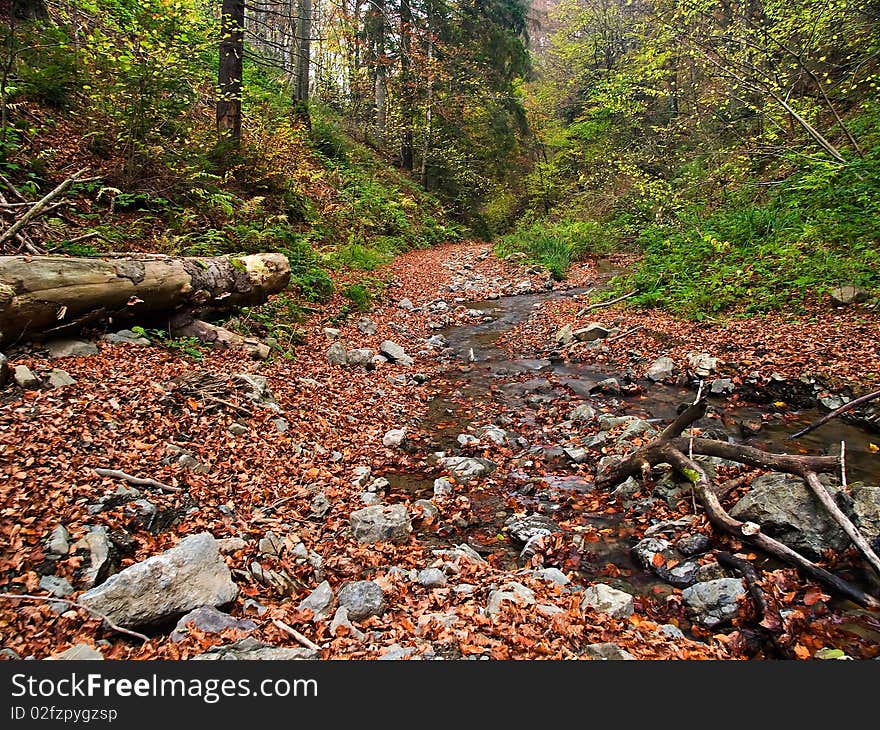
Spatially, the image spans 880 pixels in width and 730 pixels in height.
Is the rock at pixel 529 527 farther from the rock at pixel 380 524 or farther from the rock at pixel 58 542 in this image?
the rock at pixel 58 542

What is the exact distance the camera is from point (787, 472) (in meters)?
3.72

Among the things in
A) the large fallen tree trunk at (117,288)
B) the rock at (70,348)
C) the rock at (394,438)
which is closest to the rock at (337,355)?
the large fallen tree trunk at (117,288)

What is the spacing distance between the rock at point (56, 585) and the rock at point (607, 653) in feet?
9.34

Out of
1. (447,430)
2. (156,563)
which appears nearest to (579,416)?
(447,430)

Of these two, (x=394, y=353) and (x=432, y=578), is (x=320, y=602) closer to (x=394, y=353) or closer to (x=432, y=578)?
→ (x=432, y=578)

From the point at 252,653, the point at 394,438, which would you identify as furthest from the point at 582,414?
the point at 252,653

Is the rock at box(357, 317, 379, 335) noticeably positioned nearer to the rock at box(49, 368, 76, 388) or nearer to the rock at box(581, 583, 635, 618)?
the rock at box(49, 368, 76, 388)

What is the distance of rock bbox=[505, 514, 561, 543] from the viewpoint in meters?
3.91

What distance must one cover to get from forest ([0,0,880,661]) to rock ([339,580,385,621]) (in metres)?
0.02

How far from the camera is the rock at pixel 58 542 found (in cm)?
279

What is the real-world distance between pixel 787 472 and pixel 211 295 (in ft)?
22.3

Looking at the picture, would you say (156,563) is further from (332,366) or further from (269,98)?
(269,98)

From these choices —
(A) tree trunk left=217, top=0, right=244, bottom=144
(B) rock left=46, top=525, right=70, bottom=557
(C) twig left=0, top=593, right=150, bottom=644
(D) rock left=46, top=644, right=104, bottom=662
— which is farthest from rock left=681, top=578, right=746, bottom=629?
(A) tree trunk left=217, top=0, right=244, bottom=144

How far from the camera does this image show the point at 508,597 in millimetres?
2895
